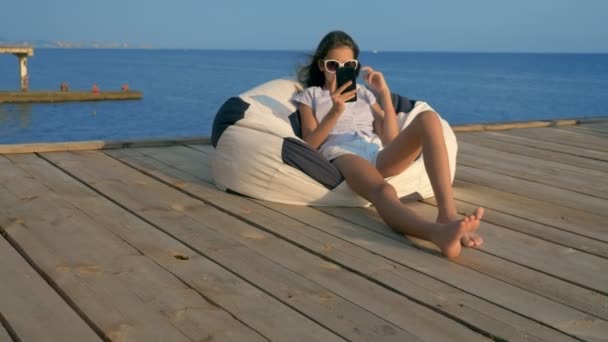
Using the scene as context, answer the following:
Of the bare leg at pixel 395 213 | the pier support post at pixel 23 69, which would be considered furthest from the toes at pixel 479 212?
the pier support post at pixel 23 69

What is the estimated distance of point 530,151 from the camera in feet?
17.5

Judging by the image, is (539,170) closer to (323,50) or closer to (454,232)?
(323,50)

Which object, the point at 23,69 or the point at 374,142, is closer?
the point at 374,142

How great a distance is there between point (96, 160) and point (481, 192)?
225 centimetres

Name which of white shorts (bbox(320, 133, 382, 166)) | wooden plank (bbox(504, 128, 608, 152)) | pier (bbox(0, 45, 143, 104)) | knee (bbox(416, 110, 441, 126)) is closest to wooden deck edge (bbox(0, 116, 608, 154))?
wooden plank (bbox(504, 128, 608, 152))

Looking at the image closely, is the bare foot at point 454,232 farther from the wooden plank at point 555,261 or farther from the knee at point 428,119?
the knee at point 428,119

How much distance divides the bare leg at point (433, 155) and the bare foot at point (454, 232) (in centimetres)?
18

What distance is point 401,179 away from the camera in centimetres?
364

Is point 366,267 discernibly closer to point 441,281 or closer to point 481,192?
point 441,281

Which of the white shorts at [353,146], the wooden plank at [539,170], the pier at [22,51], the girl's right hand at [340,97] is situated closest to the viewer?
the girl's right hand at [340,97]

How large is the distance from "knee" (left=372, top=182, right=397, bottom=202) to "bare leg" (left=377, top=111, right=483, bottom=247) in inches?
7.4

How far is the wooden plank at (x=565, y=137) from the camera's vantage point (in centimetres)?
566

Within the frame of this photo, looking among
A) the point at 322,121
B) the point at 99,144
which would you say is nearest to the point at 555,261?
the point at 322,121

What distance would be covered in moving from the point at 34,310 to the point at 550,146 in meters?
4.30
